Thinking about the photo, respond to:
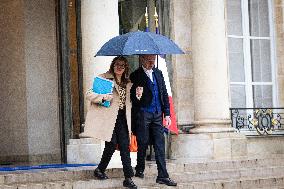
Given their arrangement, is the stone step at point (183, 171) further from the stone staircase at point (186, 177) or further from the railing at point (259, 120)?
the railing at point (259, 120)

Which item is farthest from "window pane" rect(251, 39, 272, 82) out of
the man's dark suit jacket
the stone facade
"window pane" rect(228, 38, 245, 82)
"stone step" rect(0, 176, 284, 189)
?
the man's dark suit jacket

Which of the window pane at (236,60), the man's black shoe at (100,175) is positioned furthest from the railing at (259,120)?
the man's black shoe at (100,175)

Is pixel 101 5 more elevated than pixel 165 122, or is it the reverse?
pixel 101 5

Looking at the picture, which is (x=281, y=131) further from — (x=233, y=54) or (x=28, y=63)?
(x=28, y=63)

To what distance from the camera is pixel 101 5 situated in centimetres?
1253

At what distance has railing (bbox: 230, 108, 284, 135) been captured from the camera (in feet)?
49.5

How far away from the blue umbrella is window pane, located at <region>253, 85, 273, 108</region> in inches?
252

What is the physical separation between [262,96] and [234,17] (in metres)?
1.87

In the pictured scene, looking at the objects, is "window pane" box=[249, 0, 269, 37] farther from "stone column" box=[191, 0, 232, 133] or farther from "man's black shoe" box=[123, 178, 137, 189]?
"man's black shoe" box=[123, 178, 137, 189]

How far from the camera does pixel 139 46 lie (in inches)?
370

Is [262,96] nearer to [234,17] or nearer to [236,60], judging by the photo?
[236,60]

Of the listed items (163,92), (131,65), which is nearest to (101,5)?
(131,65)

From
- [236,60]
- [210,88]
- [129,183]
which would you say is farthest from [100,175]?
[236,60]

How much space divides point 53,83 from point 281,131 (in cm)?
524
